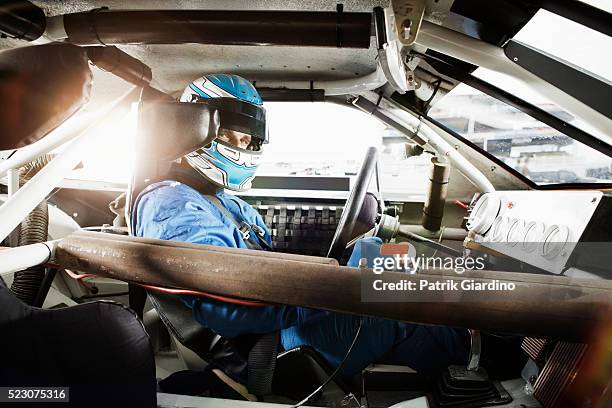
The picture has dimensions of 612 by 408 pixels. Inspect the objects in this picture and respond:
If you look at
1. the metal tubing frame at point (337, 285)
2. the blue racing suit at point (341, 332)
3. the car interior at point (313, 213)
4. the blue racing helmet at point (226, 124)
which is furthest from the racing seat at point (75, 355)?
the blue racing helmet at point (226, 124)

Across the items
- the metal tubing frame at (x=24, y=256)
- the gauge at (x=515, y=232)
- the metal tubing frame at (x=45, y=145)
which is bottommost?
the metal tubing frame at (x=24, y=256)

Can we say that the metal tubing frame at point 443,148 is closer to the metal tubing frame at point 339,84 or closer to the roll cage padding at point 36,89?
the metal tubing frame at point 339,84

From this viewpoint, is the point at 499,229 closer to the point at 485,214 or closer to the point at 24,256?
the point at 485,214

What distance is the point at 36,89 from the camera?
735 millimetres

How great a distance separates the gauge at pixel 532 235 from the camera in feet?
4.68

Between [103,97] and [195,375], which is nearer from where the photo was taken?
[195,375]

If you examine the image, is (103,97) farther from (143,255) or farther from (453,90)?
(453,90)

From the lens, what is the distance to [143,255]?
906 mm

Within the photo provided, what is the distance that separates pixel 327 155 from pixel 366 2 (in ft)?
6.18

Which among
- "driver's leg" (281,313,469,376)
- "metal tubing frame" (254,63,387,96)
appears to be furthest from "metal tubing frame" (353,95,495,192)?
"driver's leg" (281,313,469,376)

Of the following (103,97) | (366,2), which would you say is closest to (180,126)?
(366,2)

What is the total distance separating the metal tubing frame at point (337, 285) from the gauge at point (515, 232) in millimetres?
971

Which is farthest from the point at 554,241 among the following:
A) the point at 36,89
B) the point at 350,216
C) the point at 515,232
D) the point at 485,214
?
the point at 36,89

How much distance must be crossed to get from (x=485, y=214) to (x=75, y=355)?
199cm
